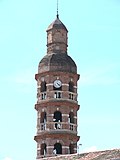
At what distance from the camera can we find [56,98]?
162ft

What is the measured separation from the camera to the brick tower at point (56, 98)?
4853 centimetres

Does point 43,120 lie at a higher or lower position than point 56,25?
lower

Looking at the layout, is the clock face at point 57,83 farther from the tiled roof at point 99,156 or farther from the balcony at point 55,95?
the tiled roof at point 99,156

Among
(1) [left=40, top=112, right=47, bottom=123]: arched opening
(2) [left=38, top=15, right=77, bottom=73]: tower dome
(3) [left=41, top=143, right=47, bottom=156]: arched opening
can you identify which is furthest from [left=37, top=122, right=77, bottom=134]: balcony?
(2) [left=38, top=15, right=77, bottom=73]: tower dome

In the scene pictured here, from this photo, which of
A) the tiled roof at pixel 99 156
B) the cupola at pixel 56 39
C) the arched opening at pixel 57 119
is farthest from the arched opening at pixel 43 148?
the tiled roof at pixel 99 156

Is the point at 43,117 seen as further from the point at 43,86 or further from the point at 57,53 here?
the point at 57,53

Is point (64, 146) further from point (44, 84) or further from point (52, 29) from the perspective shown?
point (52, 29)

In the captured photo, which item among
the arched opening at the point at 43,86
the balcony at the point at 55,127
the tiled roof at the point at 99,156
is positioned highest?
the arched opening at the point at 43,86

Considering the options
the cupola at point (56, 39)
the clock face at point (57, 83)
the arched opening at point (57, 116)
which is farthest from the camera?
the cupola at point (56, 39)

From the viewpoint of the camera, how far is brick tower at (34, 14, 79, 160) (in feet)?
159

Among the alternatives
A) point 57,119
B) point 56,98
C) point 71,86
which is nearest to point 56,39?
point 71,86

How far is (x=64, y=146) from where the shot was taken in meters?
48.5

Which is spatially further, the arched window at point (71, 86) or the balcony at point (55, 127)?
the arched window at point (71, 86)

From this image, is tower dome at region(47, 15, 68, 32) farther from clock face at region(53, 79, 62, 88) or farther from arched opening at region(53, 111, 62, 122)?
arched opening at region(53, 111, 62, 122)
